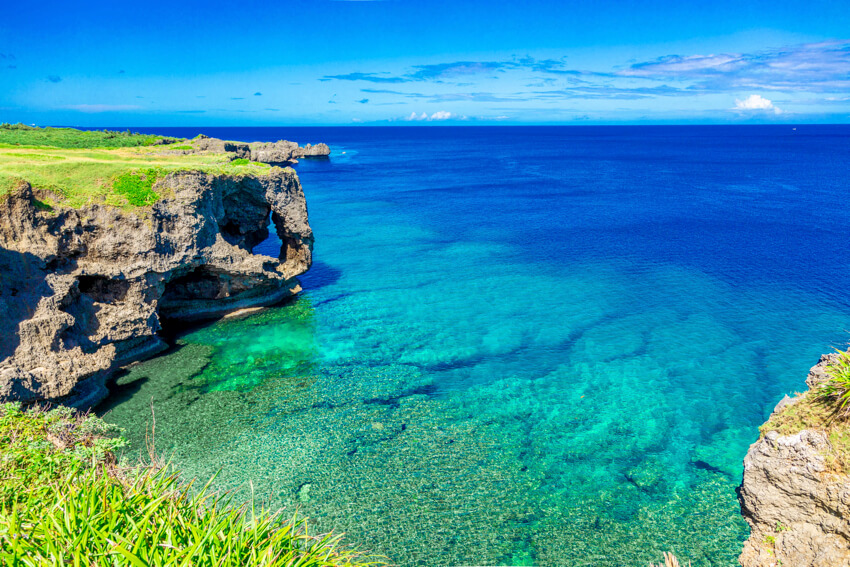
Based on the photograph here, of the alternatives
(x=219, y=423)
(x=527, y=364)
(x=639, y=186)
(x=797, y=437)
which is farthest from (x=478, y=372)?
(x=639, y=186)

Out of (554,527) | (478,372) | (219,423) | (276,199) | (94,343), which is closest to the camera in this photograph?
(554,527)

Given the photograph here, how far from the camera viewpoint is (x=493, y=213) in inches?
2569

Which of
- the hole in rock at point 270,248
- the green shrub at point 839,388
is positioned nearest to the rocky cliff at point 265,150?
the hole in rock at point 270,248

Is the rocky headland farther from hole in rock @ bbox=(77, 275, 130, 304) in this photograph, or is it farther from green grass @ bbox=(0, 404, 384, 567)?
green grass @ bbox=(0, 404, 384, 567)

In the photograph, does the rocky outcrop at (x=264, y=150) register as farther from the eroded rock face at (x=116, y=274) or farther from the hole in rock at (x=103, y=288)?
the hole in rock at (x=103, y=288)

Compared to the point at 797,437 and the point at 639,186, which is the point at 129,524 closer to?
the point at 797,437

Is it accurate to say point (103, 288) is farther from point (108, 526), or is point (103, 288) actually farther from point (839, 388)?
point (839, 388)

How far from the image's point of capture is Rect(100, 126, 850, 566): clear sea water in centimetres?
1697

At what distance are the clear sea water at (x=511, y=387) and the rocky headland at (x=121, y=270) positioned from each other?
6.91 feet

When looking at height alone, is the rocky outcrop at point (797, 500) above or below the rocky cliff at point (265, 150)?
below

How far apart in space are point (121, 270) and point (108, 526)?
19545 mm

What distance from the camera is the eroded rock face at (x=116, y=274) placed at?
21281 mm

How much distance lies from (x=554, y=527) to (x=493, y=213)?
2044 inches

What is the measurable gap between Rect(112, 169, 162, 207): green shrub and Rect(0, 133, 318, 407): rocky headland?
29 cm
